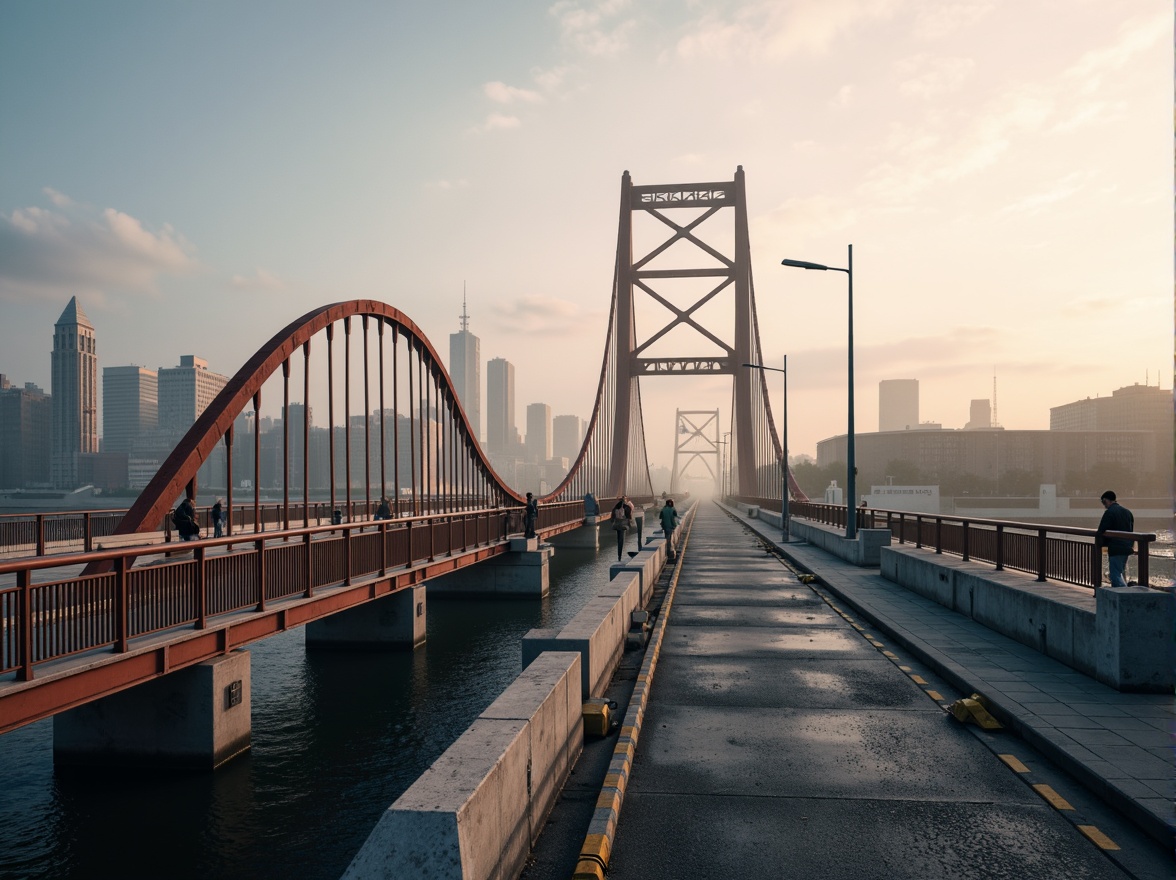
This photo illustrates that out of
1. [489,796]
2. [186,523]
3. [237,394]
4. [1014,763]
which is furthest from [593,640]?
[237,394]

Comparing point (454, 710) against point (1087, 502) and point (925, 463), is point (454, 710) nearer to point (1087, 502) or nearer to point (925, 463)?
point (1087, 502)

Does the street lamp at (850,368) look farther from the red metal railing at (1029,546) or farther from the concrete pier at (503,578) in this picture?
the concrete pier at (503,578)

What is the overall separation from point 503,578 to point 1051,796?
21212 millimetres

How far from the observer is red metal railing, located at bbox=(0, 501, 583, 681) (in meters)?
7.31

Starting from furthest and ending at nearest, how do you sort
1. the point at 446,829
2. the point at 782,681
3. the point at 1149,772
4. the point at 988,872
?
the point at 782,681 < the point at 1149,772 < the point at 988,872 < the point at 446,829

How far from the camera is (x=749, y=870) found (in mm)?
5211

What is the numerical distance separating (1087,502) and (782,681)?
120 metres

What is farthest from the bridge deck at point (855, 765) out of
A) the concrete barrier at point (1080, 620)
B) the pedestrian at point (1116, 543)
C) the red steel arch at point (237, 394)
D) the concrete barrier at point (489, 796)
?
the red steel arch at point (237, 394)

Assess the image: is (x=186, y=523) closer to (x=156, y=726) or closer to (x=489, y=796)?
(x=156, y=726)

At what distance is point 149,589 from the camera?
9.22 m

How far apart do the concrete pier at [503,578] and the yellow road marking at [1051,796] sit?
→ 20.7m

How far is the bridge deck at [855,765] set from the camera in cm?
541

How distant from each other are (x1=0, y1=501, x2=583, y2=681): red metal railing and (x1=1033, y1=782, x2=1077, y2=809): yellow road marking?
7789 millimetres

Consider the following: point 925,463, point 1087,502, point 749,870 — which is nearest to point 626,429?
point 749,870
